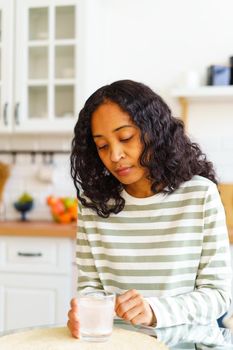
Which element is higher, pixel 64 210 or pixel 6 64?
pixel 6 64

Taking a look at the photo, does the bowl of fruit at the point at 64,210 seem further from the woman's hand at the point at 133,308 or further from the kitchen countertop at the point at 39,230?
the woman's hand at the point at 133,308

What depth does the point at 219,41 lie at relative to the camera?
9.56 feet

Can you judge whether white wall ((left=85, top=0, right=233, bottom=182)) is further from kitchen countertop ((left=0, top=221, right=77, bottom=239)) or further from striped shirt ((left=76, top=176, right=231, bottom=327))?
striped shirt ((left=76, top=176, right=231, bottom=327))

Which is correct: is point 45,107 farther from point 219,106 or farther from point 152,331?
point 152,331

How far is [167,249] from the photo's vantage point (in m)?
1.25

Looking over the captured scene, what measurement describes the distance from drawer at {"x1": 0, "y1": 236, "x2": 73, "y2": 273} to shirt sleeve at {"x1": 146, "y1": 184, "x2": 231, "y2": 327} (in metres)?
1.38

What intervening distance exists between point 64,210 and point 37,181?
38 centimetres

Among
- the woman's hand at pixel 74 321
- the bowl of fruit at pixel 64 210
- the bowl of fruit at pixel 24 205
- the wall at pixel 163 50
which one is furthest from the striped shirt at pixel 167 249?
the bowl of fruit at pixel 24 205

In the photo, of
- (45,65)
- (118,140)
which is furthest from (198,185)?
(45,65)

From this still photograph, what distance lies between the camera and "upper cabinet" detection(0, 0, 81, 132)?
2820 millimetres

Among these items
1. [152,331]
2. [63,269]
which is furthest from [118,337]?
[63,269]

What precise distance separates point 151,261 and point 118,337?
32 centimetres

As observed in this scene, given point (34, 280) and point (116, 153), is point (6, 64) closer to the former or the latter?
point (34, 280)

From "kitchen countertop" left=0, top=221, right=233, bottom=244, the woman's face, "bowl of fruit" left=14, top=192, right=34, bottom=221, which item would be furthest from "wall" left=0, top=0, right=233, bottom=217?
the woman's face
